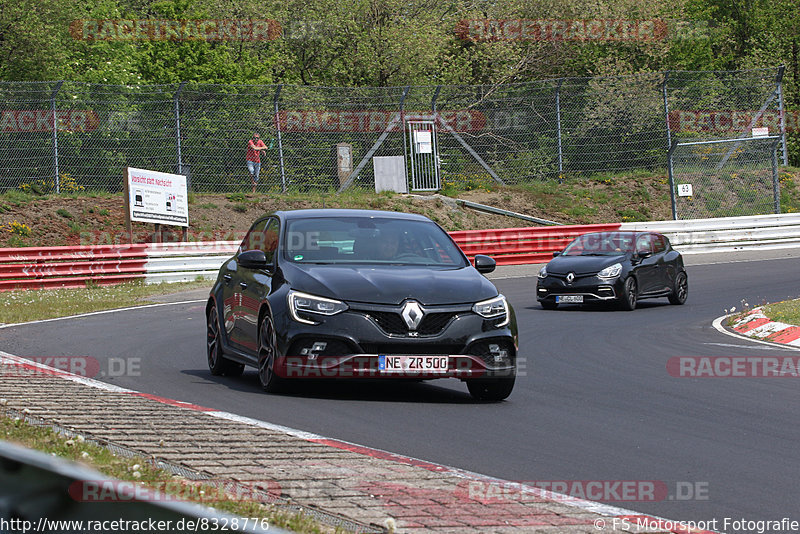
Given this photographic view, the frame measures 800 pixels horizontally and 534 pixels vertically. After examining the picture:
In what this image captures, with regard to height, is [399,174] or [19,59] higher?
[19,59]

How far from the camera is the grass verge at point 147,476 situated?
4297 mm

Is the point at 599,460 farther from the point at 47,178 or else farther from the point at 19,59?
the point at 19,59

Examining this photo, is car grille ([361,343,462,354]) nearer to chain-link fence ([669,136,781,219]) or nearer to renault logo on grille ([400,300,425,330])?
renault logo on grille ([400,300,425,330])

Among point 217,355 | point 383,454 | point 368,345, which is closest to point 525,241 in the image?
point 217,355

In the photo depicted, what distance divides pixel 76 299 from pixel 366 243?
518 inches

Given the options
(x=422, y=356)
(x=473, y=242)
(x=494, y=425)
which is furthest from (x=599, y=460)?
(x=473, y=242)

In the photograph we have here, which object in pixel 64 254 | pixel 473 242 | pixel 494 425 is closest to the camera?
pixel 494 425

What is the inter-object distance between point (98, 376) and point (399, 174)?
952 inches

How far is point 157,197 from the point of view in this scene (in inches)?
1090

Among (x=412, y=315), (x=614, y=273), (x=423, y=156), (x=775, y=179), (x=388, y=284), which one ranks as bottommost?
(x=614, y=273)

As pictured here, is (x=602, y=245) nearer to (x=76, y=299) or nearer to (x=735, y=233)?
(x=76, y=299)

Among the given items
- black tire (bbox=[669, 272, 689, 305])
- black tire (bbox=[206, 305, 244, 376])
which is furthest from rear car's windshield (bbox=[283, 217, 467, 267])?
black tire (bbox=[669, 272, 689, 305])

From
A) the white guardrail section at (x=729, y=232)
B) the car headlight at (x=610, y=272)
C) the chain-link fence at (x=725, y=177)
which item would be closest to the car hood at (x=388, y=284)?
the car headlight at (x=610, y=272)

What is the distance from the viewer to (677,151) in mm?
33531
